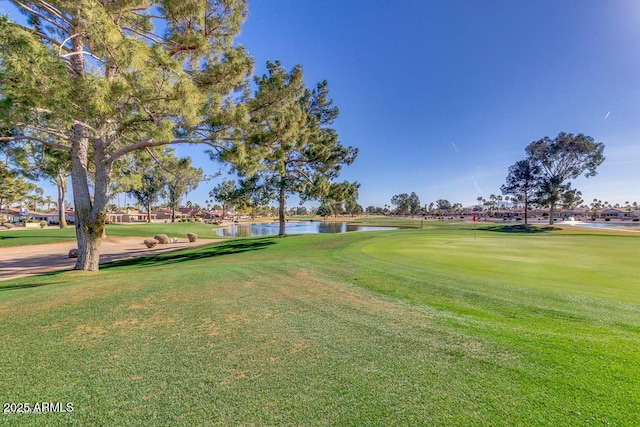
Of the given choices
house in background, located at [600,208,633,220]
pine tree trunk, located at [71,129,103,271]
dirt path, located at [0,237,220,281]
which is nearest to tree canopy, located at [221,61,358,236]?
pine tree trunk, located at [71,129,103,271]

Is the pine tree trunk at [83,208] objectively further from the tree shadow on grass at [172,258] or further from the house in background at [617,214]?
the house in background at [617,214]

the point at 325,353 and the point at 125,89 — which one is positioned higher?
the point at 125,89

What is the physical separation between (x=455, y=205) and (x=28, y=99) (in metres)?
185

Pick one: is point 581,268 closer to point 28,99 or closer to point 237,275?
point 237,275

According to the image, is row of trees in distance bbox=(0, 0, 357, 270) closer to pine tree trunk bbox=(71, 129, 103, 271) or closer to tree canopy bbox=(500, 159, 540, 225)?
pine tree trunk bbox=(71, 129, 103, 271)

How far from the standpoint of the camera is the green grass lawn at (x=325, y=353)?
7.58 feet

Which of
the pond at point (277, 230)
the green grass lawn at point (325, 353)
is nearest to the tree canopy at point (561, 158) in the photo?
the pond at point (277, 230)

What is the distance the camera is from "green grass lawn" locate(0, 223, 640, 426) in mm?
2311

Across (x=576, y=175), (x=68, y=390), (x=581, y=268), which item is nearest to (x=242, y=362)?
(x=68, y=390)

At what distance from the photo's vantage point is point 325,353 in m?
3.27

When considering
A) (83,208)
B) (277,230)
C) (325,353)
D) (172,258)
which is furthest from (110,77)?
(277,230)

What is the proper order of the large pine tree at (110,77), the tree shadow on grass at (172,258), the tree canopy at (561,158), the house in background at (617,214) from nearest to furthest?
the large pine tree at (110,77) → the tree shadow on grass at (172,258) → the tree canopy at (561,158) → the house in background at (617,214)

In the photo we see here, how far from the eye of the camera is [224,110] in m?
9.15

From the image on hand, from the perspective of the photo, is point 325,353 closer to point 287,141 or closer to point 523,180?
point 287,141
